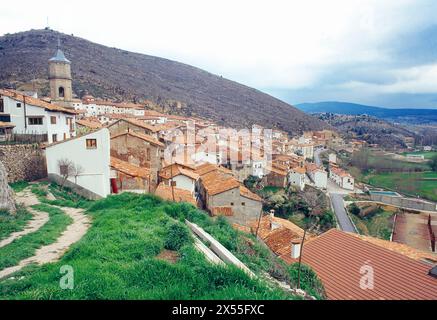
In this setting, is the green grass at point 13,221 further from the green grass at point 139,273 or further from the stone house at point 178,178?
the stone house at point 178,178

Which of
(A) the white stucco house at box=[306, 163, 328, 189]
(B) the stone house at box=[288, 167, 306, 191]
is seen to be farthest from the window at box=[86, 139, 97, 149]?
(A) the white stucco house at box=[306, 163, 328, 189]

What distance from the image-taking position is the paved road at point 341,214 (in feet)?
118

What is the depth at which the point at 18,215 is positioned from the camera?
438 inches

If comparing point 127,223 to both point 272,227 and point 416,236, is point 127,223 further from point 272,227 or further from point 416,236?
point 416,236

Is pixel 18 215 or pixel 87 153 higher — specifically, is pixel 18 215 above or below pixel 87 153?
below

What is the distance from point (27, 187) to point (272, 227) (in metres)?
15.9

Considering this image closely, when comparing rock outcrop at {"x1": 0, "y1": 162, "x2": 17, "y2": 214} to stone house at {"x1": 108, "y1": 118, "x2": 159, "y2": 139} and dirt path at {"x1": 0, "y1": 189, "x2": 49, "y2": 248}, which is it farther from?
stone house at {"x1": 108, "y1": 118, "x2": 159, "y2": 139}

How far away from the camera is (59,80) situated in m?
33.6

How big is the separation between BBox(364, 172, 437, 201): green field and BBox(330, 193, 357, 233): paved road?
14.0m

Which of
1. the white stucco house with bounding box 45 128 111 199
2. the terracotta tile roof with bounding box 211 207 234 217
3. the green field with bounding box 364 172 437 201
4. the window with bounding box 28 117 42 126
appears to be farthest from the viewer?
the green field with bounding box 364 172 437 201

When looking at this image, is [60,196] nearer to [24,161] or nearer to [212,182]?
[24,161]

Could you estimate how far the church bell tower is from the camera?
33.1 m

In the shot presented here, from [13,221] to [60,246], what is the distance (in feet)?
11.4

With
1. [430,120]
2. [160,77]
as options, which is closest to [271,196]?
[160,77]
